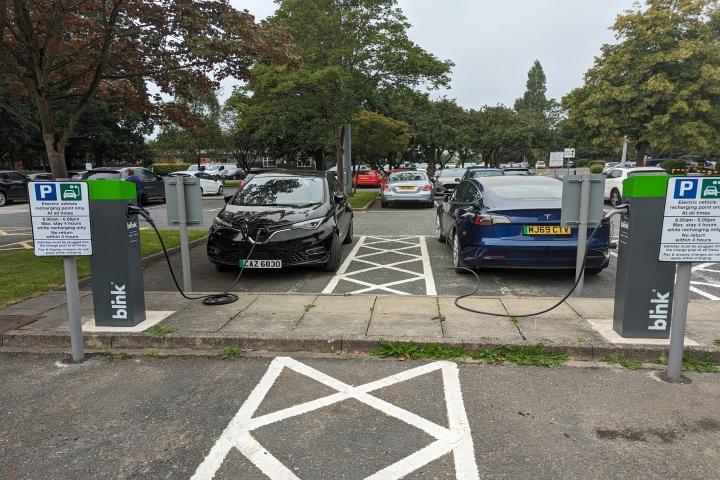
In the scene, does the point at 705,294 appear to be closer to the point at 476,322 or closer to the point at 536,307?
the point at 536,307

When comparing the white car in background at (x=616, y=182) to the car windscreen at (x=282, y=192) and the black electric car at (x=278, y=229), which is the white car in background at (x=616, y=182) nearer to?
the car windscreen at (x=282, y=192)

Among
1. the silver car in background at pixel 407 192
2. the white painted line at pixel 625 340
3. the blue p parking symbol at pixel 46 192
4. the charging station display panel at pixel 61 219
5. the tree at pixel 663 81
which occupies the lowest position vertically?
the white painted line at pixel 625 340

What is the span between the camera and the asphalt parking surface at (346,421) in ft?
A: 9.16

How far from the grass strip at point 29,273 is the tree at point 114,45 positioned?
162 cm

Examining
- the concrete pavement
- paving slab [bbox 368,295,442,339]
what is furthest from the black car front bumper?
paving slab [bbox 368,295,442,339]

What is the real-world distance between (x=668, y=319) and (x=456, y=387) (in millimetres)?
2180

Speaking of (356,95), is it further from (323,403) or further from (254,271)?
(323,403)

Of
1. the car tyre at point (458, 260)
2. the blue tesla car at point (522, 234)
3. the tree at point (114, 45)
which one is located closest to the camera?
the blue tesla car at point (522, 234)

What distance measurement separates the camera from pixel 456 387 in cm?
Result: 377

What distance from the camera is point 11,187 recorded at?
2141 cm

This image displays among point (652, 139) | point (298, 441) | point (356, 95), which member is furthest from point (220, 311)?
point (652, 139)

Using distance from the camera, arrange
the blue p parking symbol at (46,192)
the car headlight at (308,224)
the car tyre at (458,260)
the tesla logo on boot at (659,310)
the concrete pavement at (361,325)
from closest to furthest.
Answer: the blue p parking symbol at (46,192) < the tesla logo on boot at (659,310) < the concrete pavement at (361,325) < the car headlight at (308,224) < the car tyre at (458,260)

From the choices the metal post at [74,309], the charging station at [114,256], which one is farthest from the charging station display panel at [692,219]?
the metal post at [74,309]

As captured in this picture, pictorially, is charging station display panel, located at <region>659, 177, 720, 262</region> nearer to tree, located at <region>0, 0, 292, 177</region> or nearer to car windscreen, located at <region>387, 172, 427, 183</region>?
tree, located at <region>0, 0, 292, 177</region>
